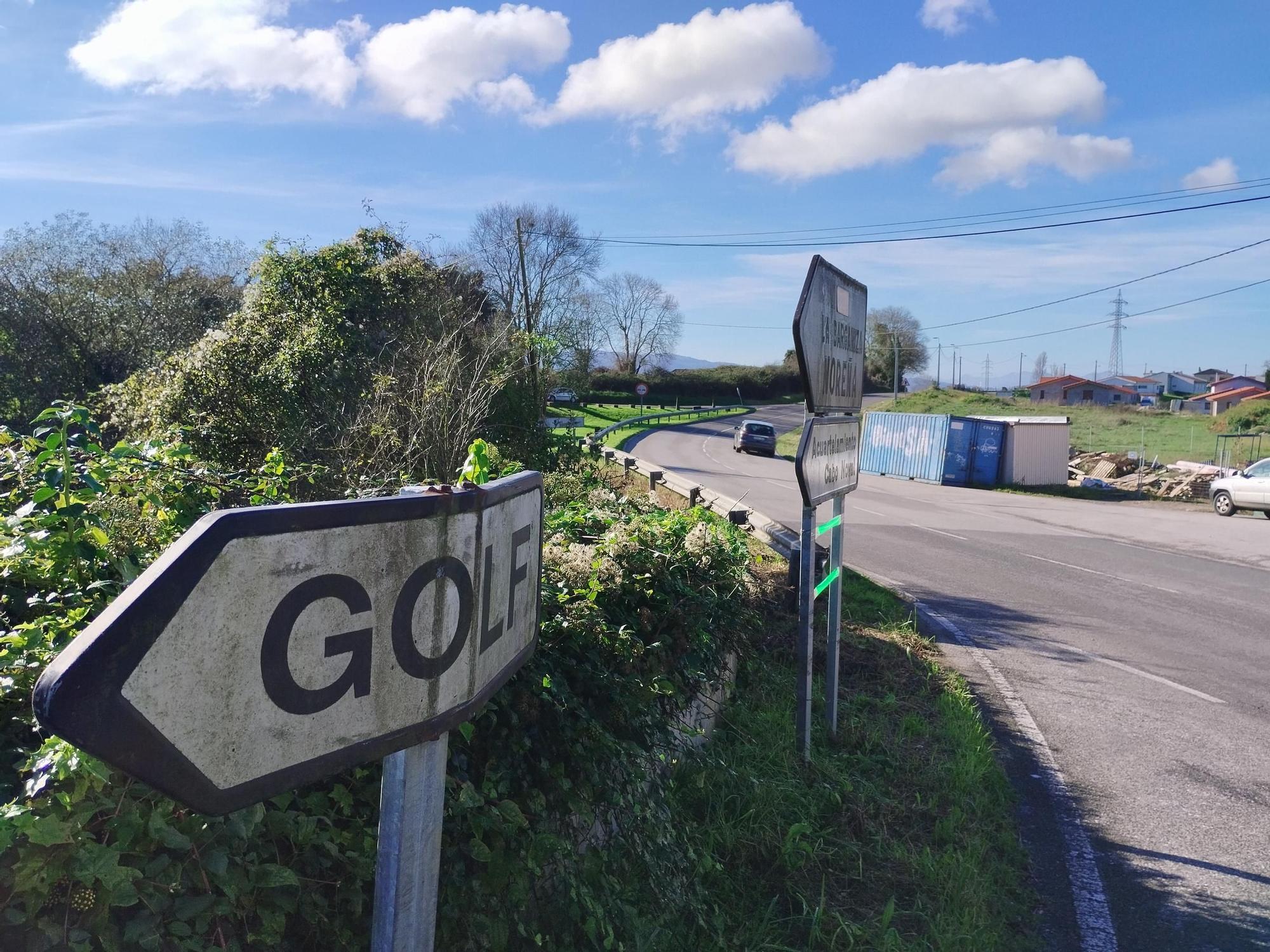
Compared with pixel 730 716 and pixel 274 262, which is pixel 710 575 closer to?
pixel 730 716

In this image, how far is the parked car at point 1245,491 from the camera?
22141mm

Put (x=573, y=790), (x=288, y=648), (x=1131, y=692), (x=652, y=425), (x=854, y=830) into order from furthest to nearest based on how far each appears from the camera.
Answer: (x=652, y=425)
(x=1131, y=692)
(x=854, y=830)
(x=573, y=790)
(x=288, y=648)

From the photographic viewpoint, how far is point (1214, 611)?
10.7 meters

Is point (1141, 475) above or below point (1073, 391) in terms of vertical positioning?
below

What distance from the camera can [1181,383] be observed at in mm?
152625

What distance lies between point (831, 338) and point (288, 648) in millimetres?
4355

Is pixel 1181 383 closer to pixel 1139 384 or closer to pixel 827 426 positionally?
pixel 1139 384

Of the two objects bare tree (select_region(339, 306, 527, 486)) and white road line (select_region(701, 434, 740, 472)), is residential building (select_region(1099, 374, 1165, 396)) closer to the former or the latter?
white road line (select_region(701, 434, 740, 472))

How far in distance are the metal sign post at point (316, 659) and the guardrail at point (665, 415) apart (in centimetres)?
3500

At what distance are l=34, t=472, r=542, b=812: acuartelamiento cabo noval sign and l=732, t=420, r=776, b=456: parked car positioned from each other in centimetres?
4037

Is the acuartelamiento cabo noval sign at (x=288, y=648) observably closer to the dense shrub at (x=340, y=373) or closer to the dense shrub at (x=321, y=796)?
the dense shrub at (x=321, y=796)

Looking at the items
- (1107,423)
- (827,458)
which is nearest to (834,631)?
(827,458)

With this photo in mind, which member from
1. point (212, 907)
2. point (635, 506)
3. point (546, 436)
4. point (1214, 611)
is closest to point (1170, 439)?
point (1214, 611)

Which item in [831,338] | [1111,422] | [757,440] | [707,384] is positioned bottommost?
[757,440]
